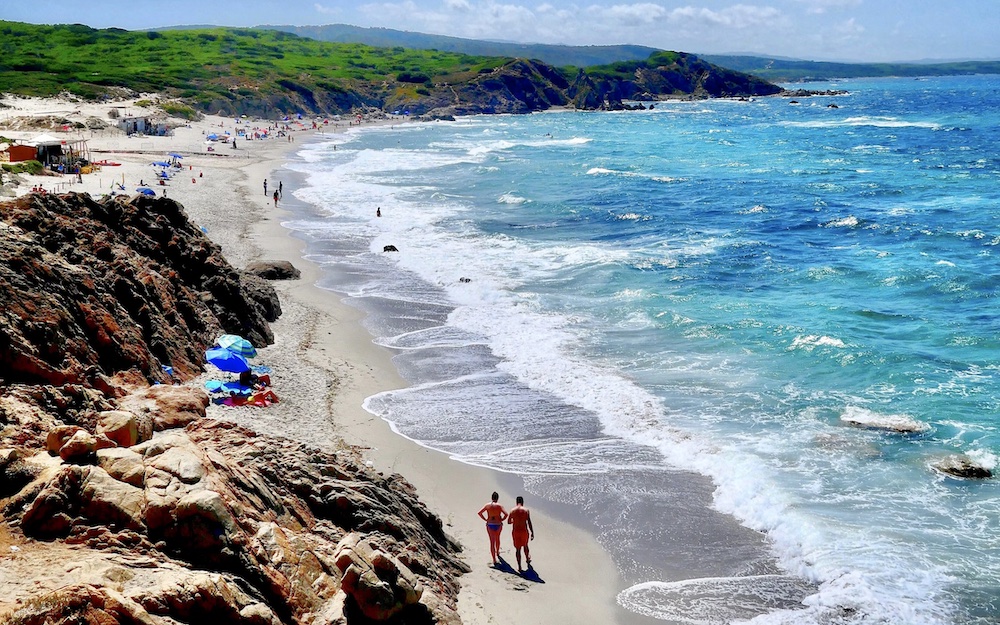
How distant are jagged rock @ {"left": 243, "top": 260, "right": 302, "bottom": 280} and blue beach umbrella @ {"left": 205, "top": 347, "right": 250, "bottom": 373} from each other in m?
10.7

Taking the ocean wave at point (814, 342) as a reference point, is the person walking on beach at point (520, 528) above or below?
below

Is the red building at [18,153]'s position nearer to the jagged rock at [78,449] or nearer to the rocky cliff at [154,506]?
the rocky cliff at [154,506]

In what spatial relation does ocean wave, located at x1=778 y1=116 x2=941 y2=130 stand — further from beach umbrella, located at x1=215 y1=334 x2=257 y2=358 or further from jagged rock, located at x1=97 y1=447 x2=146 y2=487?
jagged rock, located at x1=97 y1=447 x2=146 y2=487

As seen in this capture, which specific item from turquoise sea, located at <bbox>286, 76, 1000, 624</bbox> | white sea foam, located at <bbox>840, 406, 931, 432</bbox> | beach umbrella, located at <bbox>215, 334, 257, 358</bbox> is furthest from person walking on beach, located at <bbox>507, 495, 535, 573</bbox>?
beach umbrella, located at <bbox>215, 334, 257, 358</bbox>

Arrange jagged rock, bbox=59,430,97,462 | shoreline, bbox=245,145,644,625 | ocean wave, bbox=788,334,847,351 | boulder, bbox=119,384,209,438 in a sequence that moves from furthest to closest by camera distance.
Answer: ocean wave, bbox=788,334,847,351, boulder, bbox=119,384,209,438, shoreline, bbox=245,145,644,625, jagged rock, bbox=59,430,97,462

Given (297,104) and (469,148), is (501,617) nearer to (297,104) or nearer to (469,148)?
(469,148)

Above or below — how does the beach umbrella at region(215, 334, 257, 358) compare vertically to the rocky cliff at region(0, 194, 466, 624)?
below

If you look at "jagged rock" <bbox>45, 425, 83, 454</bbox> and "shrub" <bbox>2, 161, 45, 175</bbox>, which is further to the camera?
"shrub" <bbox>2, 161, 45, 175</bbox>

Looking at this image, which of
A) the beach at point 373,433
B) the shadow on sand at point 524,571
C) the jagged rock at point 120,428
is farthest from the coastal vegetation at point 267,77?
the shadow on sand at point 524,571

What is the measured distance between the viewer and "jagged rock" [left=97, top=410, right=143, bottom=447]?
958 centimetres

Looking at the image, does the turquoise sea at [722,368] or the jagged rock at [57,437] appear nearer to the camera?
the jagged rock at [57,437]

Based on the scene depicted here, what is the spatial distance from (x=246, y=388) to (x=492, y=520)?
25.2 feet

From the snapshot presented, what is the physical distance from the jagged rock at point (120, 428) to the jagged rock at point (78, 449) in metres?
0.80

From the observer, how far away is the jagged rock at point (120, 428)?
958 cm
